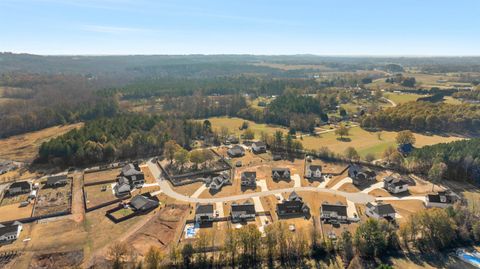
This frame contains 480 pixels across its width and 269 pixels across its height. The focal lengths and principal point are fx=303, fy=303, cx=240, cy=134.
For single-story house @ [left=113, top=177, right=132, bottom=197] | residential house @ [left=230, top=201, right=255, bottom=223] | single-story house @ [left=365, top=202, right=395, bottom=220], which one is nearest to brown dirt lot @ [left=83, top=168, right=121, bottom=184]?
single-story house @ [left=113, top=177, right=132, bottom=197]

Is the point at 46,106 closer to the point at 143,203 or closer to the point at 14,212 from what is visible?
the point at 14,212

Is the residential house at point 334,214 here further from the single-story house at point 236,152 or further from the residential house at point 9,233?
the residential house at point 9,233

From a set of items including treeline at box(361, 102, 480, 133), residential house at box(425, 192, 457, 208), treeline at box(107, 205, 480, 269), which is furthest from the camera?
treeline at box(361, 102, 480, 133)

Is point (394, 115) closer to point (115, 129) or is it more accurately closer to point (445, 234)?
point (445, 234)

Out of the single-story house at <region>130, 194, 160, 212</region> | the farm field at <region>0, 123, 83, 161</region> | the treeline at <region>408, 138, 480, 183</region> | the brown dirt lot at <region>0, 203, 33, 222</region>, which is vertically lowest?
the farm field at <region>0, 123, 83, 161</region>

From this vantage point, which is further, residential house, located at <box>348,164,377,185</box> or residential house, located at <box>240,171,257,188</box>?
residential house, located at <box>348,164,377,185</box>

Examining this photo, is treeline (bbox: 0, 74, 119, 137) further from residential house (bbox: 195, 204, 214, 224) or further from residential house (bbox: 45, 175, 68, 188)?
residential house (bbox: 195, 204, 214, 224)

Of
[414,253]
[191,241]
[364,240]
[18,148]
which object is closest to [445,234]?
[414,253]

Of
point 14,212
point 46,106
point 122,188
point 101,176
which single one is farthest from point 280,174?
point 46,106
